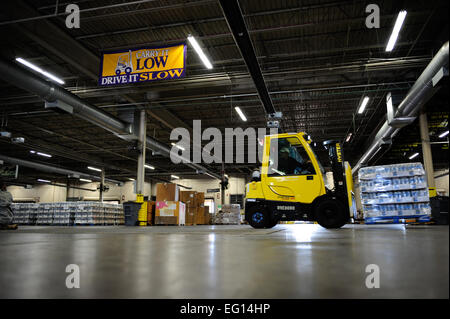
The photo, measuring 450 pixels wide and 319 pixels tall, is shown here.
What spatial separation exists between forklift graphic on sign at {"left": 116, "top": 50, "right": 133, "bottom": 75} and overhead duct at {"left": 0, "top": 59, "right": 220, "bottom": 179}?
2917 millimetres

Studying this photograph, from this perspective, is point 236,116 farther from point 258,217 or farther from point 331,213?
point 331,213

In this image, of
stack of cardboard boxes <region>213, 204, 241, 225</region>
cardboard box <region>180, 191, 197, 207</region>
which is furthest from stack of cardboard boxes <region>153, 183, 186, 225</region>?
stack of cardboard boxes <region>213, 204, 241, 225</region>

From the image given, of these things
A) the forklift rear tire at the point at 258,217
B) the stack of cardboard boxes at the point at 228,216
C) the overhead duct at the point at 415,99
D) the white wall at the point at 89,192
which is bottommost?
the stack of cardboard boxes at the point at 228,216

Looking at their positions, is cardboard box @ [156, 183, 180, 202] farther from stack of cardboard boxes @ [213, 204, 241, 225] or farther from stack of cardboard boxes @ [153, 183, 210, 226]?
stack of cardboard boxes @ [213, 204, 241, 225]

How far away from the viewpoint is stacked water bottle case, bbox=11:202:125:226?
1750 cm

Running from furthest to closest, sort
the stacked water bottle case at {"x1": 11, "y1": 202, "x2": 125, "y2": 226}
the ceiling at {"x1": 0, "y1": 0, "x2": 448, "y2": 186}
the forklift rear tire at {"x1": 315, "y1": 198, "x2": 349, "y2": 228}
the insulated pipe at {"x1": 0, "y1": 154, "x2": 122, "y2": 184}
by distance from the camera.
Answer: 1. the insulated pipe at {"x1": 0, "y1": 154, "x2": 122, "y2": 184}
2. the stacked water bottle case at {"x1": 11, "y1": 202, "x2": 125, "y2": 226}
3. the ceiling at {"x1": 0, "y1": 0, "x2": 448, "y2": 186}
4. the forklift rear tire at {"x1": 315, "y1": 198, "x2": 349, "y2": 228}

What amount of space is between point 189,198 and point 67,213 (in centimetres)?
733

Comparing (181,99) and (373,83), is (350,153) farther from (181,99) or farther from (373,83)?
(181,99)

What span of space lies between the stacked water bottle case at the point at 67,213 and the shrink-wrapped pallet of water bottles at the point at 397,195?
15264mm

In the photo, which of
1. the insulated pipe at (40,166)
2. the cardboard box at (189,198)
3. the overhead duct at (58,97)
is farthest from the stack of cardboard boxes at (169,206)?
the insulated pipe at (40,166)

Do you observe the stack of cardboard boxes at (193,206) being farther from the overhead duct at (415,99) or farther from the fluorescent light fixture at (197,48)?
the overhead duct at (415,99)

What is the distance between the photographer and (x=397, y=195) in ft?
23.6

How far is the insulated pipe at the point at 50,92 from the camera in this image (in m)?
8.94

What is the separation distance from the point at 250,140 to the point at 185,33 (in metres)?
12.5
